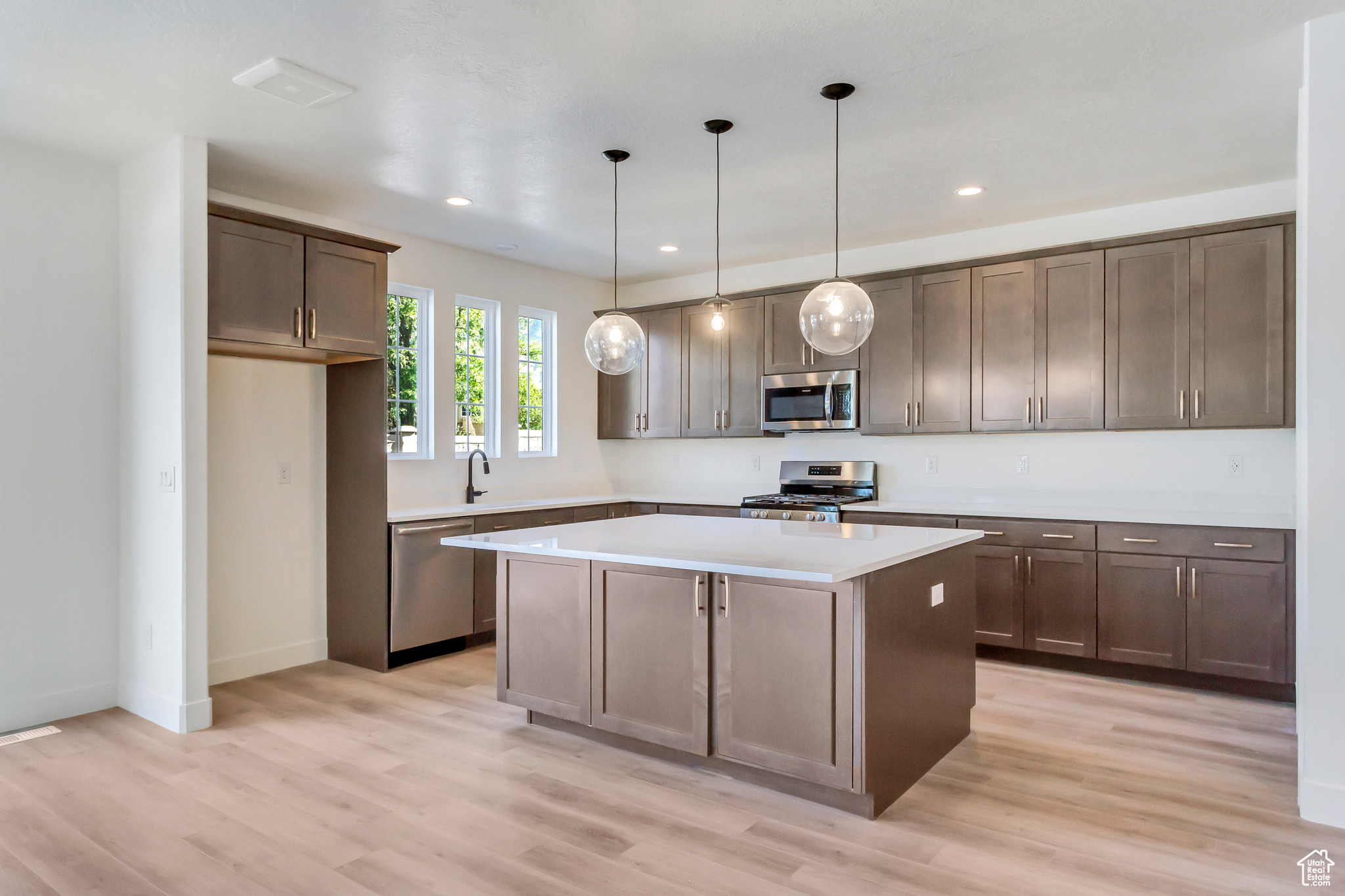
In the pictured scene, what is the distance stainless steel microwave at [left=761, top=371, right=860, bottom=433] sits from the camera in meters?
5.16

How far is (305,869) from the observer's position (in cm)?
228

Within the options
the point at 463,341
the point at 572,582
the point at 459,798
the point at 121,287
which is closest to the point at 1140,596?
the point at 572,582

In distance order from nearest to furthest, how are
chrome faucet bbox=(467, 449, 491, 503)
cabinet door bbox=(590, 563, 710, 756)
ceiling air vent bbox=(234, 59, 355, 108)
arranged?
ceiling air vent bbox=(234, 59, 355, 108), cabinet door bbox=(590, 563, 710, 756), chrome faucet bbox=(467, 449, 491, 503)

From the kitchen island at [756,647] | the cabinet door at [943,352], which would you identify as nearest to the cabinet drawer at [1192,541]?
the cabinet door at [943,352]

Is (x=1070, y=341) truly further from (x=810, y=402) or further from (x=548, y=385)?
(x=548, y=385)

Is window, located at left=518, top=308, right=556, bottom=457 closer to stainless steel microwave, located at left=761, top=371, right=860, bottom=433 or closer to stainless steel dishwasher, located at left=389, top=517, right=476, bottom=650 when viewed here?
stainless steel dishwasher, located at left=389, top=517, right=476, bottom=650

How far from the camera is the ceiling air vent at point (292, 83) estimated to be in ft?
9.06

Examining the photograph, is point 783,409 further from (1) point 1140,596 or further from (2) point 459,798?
(2) point 459,798

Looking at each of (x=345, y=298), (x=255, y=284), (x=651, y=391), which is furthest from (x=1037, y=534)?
(x=255, y=284)

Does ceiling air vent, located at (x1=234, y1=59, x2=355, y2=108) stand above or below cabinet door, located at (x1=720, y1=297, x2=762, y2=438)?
above

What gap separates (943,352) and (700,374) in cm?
180

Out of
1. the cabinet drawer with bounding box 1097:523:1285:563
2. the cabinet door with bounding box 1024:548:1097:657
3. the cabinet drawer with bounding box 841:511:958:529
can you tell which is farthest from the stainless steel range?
the cabinet drawer with bounding box 1097:523:1285:563

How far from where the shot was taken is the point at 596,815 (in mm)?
2615

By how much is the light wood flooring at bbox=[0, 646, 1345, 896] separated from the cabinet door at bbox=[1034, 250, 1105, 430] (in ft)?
5.30
